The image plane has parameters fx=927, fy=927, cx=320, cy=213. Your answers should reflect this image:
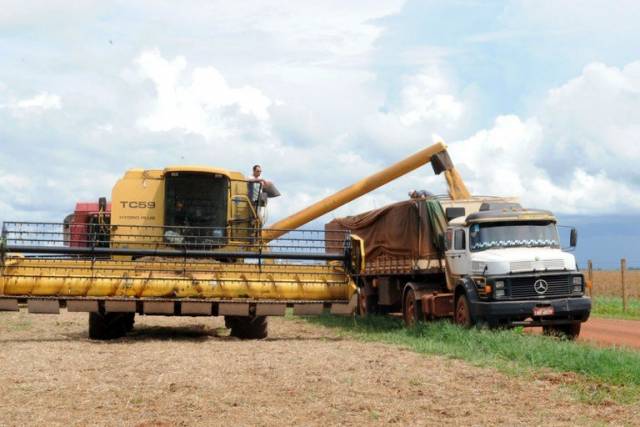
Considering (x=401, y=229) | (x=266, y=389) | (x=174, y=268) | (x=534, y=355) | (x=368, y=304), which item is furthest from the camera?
(x=368, y=304)

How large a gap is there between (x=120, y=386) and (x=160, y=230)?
7.75m

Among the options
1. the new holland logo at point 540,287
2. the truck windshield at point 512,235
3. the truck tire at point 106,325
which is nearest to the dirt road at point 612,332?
the new holland logo at point 540,287

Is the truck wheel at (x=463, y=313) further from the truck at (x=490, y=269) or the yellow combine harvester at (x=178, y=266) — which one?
the yellow combine harvester at (x=178, y=266)

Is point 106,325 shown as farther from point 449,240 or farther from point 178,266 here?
point 449,240

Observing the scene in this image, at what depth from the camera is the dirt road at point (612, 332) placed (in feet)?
61.1

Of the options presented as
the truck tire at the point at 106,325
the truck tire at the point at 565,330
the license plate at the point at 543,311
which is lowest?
the truck tire at the point at 565,330

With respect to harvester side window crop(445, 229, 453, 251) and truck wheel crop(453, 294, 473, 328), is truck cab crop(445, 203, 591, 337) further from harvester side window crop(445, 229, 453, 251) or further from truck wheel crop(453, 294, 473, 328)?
harvester side window crop(445, 229, 453, 251)

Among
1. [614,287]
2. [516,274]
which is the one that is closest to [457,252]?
[516,274]

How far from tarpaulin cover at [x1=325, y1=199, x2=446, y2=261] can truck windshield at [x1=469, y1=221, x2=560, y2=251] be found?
2274mm

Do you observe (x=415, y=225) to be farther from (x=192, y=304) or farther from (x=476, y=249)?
(x=192, y=304)

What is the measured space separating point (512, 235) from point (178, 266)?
6.58 meters

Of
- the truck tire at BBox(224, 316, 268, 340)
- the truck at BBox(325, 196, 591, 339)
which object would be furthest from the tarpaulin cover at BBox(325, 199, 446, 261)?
the truck tire at BBox(224, 316, 268, 340)

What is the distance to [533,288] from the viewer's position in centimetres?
1769

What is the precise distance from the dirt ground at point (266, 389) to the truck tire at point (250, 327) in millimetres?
2043
